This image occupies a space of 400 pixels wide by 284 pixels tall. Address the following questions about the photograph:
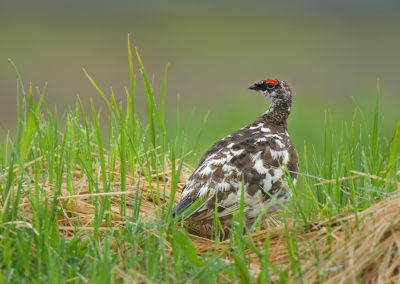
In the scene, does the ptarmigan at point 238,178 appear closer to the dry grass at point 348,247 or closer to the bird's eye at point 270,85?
the dry grass at point 348,247

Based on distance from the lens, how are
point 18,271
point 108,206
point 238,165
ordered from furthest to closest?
point 238,165 → point 108,206 → point 18,271

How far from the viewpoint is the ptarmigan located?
13.1 feet

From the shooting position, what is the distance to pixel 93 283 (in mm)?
2559

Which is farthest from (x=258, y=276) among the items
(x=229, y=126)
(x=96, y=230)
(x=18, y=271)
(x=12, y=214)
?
(x=229, y=126)

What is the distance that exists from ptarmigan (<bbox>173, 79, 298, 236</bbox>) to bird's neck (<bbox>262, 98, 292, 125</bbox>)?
1.65 ft

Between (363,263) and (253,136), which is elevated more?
(253,136)

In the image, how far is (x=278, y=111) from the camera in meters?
5.16

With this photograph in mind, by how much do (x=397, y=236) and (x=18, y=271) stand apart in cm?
185

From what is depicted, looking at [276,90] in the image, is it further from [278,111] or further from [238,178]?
[238,178]

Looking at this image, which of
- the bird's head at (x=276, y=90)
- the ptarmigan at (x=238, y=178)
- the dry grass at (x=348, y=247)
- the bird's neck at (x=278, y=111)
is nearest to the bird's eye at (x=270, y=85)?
the bird's head at (x=276, y=90)

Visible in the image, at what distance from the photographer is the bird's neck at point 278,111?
514 cm

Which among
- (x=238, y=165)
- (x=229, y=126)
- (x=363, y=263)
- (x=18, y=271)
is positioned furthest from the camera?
(x=229, y=126)

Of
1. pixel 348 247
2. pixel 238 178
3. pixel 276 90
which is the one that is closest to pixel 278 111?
pixel 276 90

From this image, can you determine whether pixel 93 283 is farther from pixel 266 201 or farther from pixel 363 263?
pixel 266 201
